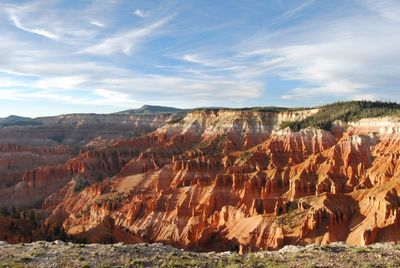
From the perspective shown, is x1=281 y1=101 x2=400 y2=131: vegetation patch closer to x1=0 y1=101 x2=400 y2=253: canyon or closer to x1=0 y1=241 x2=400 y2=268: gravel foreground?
x1=0 y1=101 x2=400 y2=253: canyon

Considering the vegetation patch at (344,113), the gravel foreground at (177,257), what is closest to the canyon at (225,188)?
the vegetation patch at (344,113)

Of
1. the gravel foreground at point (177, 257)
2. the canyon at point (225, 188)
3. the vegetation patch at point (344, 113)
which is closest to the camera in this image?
the gravel foreground at point (177, 257)

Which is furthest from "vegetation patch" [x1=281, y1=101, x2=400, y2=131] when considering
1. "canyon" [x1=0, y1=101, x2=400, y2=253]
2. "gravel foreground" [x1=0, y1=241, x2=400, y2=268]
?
"gravel foreground" [x1=0, y1=241, x2=400, y2=268]

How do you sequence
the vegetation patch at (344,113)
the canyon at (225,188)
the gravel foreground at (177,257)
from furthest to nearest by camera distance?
the vegetation patch at (344,113) → the canyon at (225,188) → the gravel foreground at (177,257)

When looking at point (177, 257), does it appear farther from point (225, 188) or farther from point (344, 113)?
point (344, 113)

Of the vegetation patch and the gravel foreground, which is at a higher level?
the vegetation patch

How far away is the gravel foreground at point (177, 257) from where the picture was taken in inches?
733

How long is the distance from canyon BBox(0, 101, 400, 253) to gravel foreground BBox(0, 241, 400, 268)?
53.3 ft

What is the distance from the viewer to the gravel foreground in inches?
733

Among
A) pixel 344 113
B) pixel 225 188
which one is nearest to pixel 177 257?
pixel 225 188

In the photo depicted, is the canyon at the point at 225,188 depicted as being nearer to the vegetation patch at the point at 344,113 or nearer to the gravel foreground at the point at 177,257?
the vegetation patch at the point at 344,113

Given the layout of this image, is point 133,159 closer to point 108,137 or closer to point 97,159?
point 97,159

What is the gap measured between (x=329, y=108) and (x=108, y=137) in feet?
332

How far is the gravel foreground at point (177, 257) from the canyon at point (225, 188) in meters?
16.2
